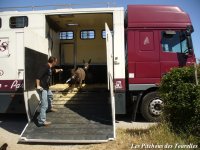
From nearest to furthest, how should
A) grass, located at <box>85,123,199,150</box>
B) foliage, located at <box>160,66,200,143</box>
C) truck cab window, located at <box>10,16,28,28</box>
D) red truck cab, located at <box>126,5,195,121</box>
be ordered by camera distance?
grass, located at <box>85,123,199,150</box>
foliage, located at <box>160,66,200,143</box>
red truck cab, located at <box>126,5,195,121</box>
truck cab window, located at <box>10,16,28,28</box>

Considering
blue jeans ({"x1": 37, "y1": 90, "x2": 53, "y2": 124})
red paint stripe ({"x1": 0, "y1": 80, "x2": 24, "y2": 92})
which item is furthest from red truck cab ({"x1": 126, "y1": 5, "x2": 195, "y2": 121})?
red paint stripe ({"x1": 0, "y1": 80, "x2": 24, "y2": 92})

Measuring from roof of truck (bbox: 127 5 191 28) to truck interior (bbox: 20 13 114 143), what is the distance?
1047 millimetres

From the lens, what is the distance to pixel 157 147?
24.2 feet

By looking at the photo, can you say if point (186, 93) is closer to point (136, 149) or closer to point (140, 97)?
point (136, 149)

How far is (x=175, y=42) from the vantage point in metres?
11.0

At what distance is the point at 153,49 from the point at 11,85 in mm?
4324

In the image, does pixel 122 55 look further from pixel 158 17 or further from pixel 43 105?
pixel 43 105

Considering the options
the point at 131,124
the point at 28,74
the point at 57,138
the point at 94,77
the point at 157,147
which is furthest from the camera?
the point at 94,77

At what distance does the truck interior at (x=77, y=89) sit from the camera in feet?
28.6

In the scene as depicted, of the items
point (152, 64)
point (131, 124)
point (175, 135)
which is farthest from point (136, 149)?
point (152, 64)

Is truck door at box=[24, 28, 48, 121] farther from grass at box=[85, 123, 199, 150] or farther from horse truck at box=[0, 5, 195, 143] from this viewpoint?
grass at box=[85, 123, 199, 150]

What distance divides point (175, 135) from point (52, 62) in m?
3.80

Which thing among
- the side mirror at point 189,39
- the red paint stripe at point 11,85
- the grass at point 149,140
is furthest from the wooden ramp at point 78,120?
the side mirror at point 189,39

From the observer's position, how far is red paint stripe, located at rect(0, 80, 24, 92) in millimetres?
10969
